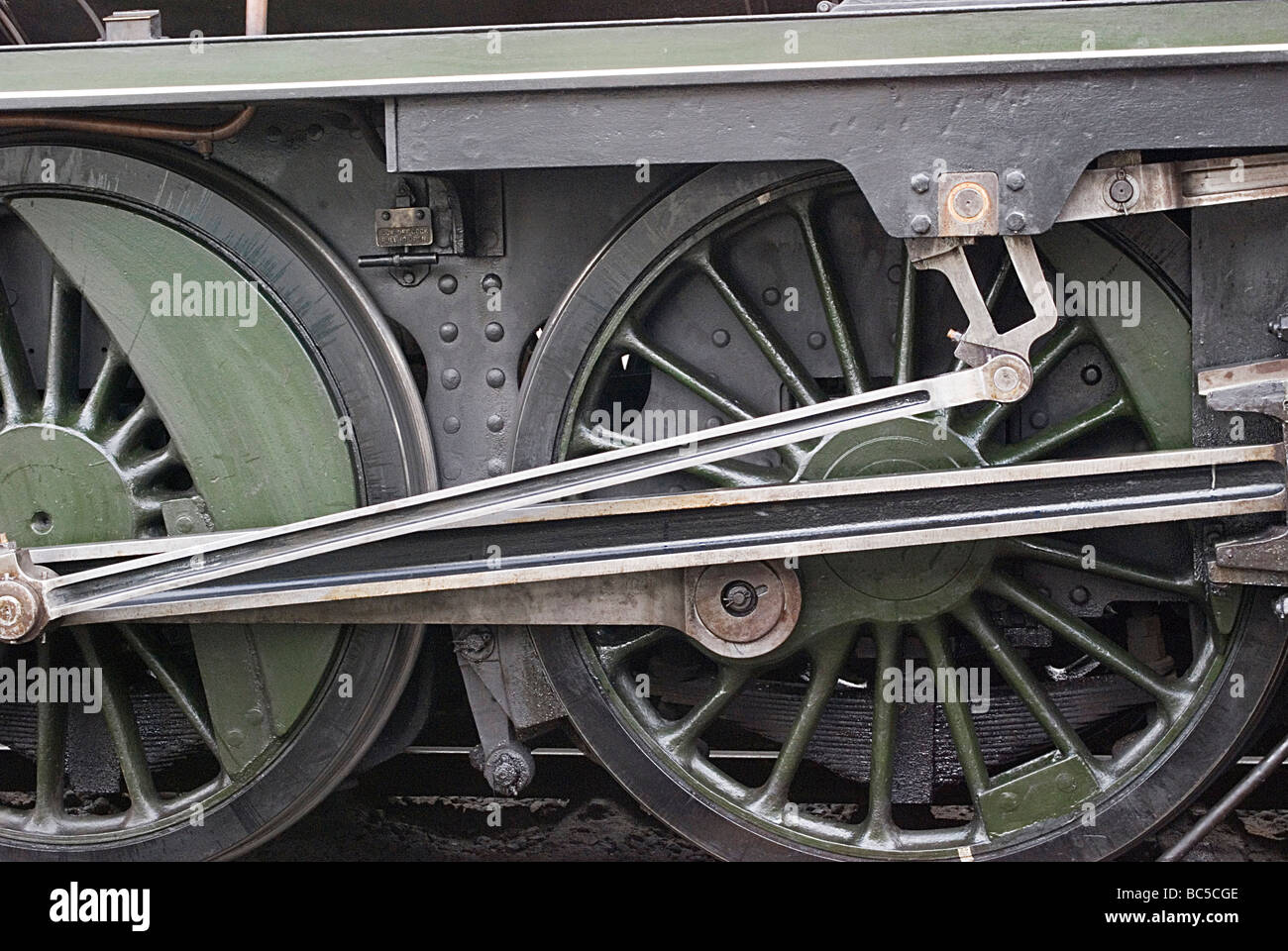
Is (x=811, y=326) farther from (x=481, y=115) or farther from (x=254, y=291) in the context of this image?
(x=254, y=291)

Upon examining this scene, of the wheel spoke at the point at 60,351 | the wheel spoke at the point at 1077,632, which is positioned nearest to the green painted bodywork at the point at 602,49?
the wheel spoke at the point at 60,351

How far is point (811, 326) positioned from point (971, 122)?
1.75 feet

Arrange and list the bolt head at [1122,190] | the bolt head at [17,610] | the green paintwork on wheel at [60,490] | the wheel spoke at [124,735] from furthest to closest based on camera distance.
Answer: the wheel spoke at [124,735], the green paintwork on wheel at [60,490], the bolt head at [17,610], the bolt head at [1122,190]

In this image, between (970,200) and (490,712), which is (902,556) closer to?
(970,200)

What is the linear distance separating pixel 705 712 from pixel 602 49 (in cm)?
113

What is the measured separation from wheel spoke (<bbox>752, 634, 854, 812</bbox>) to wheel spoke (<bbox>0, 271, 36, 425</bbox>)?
1.46 metres

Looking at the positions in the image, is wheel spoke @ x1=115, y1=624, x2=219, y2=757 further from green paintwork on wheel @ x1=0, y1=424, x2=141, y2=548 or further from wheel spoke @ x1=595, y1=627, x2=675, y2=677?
wheel spoke @ x1=595, y1=627, x2=675, y2=677

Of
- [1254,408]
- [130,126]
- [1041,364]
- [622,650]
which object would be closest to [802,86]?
[1041,364]

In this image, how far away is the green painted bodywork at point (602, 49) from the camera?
184cm

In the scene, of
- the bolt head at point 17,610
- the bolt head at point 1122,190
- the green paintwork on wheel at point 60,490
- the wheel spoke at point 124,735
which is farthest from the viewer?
the wheel spoke at point 124,735

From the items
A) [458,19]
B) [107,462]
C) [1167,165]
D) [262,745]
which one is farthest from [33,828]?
[1167,165]

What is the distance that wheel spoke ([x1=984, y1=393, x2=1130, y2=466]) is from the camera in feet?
7.27

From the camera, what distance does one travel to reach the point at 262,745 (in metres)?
2.31

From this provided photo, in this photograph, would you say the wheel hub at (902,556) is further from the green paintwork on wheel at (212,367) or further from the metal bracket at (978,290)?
the green paintwork on wheel at (212,367)
